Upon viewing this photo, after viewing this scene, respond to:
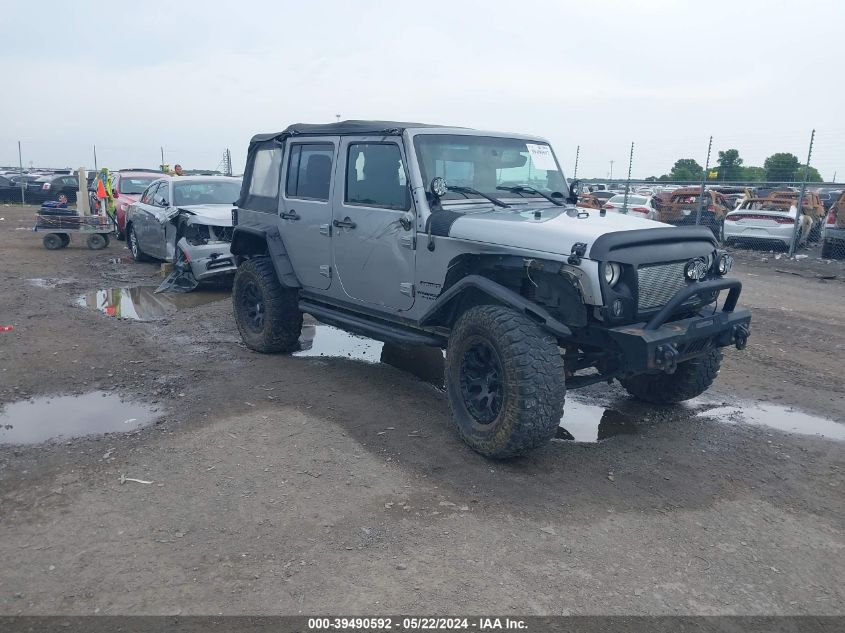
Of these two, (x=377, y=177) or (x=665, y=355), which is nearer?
(x=665, y=355)

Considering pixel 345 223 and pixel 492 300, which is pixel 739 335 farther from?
pixel 345 223

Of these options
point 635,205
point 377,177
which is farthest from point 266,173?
point 635,205

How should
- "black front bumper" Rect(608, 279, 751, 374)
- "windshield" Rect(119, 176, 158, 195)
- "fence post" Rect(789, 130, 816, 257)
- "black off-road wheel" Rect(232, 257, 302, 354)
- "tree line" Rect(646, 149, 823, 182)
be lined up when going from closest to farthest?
"black front bumper" Rect(608, 279, 751, 374) → "black off-road wheel" Rect(232, 257, 302, 354) → "fence post" Rect(789, 130, 816, 257) → "windshield" Rect(119, 176, 158, 195) → "tree line" Rect(646, 149, 823, 182)

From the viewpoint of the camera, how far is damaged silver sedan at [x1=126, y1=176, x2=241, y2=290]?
9.70 metres

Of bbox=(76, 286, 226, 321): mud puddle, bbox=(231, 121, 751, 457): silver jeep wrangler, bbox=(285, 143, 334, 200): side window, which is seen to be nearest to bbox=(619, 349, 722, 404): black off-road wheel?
Answer: bbox=(231, 121, 751, 457): silver jeep wrangler

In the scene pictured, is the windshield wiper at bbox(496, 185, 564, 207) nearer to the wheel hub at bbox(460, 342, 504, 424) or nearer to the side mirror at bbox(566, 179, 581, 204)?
the side mirror at bbox(566, 179, 581, 204)

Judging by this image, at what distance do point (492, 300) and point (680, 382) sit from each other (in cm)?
181

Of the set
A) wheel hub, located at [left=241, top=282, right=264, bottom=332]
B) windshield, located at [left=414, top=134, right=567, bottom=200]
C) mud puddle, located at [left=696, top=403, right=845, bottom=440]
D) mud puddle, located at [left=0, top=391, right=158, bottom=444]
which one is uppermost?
windshield, located at [left=414, top=134, right=567, bottom=200]

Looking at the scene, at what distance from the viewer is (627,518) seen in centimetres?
375

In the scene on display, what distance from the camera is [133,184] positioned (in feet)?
53.9

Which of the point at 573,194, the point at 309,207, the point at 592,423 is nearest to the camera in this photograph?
the point at 592,423

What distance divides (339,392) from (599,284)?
8.46ft

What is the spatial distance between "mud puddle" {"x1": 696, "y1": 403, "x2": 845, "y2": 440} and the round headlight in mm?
1934

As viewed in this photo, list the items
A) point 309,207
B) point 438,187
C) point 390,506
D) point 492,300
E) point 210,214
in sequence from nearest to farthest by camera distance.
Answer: point 390,506, point 492,300, point 438,187, point 309,207, point 210,214
